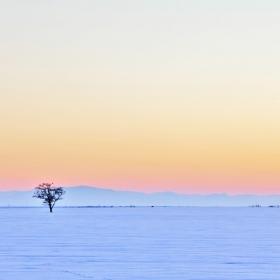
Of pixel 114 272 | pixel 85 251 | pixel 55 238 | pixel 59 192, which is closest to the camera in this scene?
pixel 114 272

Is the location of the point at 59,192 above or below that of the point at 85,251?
above

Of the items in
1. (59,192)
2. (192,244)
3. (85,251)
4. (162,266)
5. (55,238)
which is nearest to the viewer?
(162,266)

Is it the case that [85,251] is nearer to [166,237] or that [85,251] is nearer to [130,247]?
[130,247]

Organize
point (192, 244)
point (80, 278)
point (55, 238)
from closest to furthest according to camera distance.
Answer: point (80, 278)
point (192, 244)
point (55, 238)

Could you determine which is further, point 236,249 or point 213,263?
point 236,249

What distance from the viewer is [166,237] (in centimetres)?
4031

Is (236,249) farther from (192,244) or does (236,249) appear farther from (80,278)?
(80,278)

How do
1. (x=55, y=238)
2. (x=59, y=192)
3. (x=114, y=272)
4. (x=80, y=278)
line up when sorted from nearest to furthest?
(x=80, y=278)
(x=114, y=272)
(x=55, y=238)
(x=59, y=192)

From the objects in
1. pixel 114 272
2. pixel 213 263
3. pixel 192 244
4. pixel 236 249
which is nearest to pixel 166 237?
pixel 192 244

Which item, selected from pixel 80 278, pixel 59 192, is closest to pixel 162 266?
pixel 80 278

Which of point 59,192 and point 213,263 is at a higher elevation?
point 59,192

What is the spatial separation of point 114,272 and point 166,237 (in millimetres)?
17521

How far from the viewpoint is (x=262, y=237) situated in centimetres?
4084

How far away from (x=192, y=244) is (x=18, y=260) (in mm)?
11271
